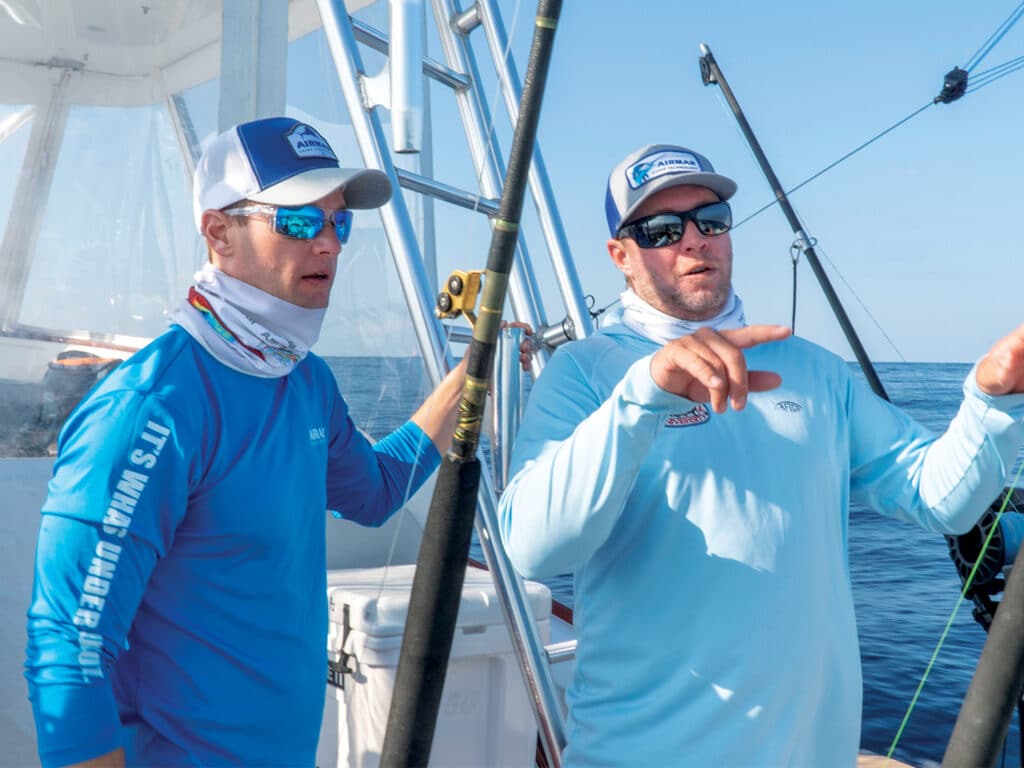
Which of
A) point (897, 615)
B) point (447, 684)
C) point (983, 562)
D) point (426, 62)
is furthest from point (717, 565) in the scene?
point (897, 615)

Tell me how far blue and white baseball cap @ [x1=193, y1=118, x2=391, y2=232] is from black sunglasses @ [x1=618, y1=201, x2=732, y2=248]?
0.47m

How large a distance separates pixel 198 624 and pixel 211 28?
1755 mm

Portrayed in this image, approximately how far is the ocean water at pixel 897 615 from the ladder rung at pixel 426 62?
0.79m

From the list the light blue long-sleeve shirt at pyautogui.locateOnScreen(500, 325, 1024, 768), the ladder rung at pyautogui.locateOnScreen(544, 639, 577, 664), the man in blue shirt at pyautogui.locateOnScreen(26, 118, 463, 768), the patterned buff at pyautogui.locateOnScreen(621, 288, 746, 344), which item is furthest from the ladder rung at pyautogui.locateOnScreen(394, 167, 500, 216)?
the ladder rung at pyautogui.locateOnScreen(544, 639, 577, 664)

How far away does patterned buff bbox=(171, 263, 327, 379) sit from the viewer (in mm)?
1470

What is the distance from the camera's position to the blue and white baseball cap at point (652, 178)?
5.50ft

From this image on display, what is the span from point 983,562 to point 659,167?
140cm

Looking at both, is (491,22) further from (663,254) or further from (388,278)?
(663,254)

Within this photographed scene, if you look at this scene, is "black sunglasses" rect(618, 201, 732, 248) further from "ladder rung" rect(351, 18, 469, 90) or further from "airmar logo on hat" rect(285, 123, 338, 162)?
"ladder rung" rect(351, 18, 469, 90)

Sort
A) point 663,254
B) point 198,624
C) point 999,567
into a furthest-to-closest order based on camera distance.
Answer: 1. point 999,567
2. point 663,254
3. point 198,624

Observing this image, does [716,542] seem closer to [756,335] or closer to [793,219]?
[756,335]

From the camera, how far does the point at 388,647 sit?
222 centimetres

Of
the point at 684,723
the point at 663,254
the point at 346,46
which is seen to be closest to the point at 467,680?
the point at 684,723

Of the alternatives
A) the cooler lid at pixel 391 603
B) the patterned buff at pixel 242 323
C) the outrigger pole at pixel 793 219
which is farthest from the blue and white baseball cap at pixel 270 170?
the outrigger pole at pixel 793 219
